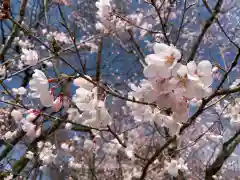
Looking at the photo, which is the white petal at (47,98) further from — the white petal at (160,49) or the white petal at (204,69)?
the white petal at (204,69)

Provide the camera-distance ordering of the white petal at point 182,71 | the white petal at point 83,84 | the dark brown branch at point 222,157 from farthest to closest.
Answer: the dark brown branch at point 222,157, the white petal at point 83,84, the white petal at point 182,71

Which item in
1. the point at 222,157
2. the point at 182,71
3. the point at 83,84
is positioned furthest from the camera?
the point at 222,157

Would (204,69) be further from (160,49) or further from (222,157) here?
(222,157)

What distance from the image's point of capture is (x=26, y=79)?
594 cm

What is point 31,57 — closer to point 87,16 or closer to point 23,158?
point 23,158

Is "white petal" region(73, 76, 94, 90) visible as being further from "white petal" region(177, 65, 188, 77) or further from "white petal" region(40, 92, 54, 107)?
"white petal" region(177, 65, 188, 77)

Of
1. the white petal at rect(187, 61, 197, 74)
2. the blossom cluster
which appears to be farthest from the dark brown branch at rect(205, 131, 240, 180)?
the white petal at rect(187, 61, 197, 74)

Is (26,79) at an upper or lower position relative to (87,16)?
lower

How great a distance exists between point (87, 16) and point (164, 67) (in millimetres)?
9431

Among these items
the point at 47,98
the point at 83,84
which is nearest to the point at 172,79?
the point at 83,84

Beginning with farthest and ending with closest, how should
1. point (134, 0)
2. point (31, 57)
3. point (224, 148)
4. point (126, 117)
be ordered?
point (134, 0) < point (126, 117) < point (224, 148) < point (31, 57)

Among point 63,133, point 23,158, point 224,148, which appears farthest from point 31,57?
point 63,133

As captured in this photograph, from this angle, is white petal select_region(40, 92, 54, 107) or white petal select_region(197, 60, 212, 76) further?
white petal select_region(40, 92, 54, 107)

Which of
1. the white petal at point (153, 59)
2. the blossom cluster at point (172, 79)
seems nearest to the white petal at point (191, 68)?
the blossom cluster at point (172, 79)
